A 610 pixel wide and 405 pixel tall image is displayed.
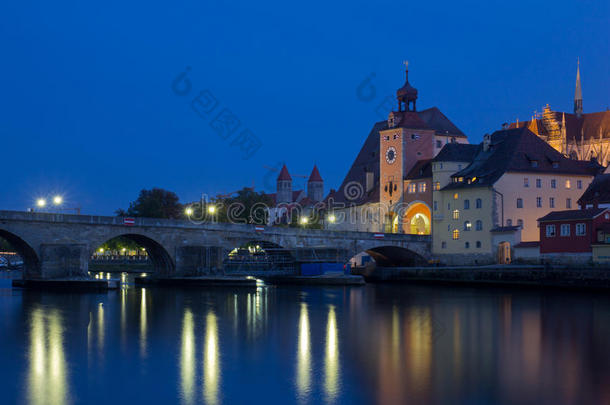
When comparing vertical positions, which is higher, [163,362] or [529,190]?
[529,190]

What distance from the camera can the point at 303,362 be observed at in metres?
23.9

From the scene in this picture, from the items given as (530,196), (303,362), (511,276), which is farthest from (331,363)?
(530,196)

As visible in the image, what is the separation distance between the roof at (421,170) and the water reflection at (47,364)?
2110 inches

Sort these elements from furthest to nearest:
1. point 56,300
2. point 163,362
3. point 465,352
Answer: point 56,300 → point 465,352 → point 163,362

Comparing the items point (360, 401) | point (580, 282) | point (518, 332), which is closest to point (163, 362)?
point (360, 401)

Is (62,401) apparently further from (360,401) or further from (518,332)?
(518,332)

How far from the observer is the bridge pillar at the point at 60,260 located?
51719mm

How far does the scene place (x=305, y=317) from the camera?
37188 mm

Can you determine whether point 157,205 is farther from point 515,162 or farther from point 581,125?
point 581,125

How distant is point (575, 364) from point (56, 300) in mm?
30336

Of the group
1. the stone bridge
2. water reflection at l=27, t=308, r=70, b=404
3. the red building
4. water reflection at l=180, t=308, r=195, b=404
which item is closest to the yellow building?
the stone bridge

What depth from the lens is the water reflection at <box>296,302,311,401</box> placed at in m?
20.0

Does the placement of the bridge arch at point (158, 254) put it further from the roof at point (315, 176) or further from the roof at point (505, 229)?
the roof at point (315, 176)

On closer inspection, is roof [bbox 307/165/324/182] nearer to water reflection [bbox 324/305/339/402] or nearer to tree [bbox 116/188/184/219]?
tree [bbox 116/188/184/219]
